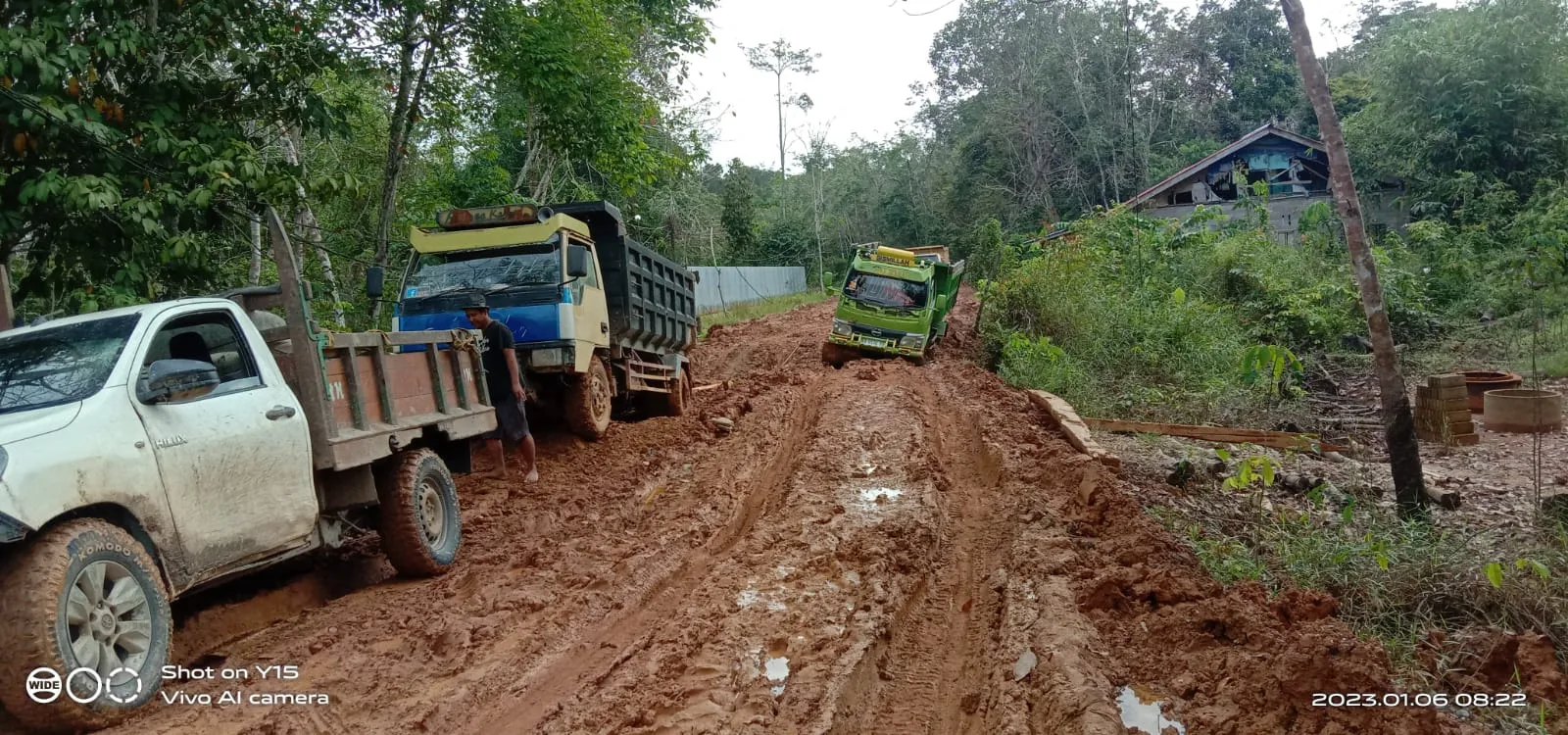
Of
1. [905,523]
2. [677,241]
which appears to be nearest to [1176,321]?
[905,523]

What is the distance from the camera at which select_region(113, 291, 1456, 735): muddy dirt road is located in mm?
4023

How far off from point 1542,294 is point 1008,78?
1164 inches

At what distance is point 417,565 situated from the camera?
5.95 m

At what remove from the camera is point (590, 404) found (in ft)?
32.8

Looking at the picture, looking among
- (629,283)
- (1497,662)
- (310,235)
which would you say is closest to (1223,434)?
(1497,662)

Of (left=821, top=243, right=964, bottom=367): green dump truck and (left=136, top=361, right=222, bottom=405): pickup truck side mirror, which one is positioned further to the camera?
(left=821, top=243, right=964, bottom=367): green dump truck

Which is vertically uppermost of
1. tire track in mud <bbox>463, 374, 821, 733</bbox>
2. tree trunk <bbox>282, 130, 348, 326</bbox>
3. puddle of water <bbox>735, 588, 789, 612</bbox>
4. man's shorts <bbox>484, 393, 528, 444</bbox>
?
tree trunk <bbox>282, 130, 348, 326</bbox>

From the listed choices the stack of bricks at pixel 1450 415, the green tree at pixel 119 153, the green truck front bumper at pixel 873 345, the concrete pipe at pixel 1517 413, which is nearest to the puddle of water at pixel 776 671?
the green tree at pixel 119 153

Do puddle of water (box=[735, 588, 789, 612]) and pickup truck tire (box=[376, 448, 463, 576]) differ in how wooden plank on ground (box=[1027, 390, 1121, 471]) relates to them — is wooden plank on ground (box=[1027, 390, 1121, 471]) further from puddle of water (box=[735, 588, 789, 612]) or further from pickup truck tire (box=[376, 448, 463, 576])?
pickup truck tire (box=[376, 448, 463, 576])

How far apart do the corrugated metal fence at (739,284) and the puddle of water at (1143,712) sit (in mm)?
21045

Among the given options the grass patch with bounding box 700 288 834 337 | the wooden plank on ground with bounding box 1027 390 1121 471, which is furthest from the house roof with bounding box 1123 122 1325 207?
the wooden plank on ground with bounding box 1027 390 1121 471

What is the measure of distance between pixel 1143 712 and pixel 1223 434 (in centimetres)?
595

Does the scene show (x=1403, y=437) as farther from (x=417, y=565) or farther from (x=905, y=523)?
(x=417, y=565)

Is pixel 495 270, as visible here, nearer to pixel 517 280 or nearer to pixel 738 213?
pixel 517 280
